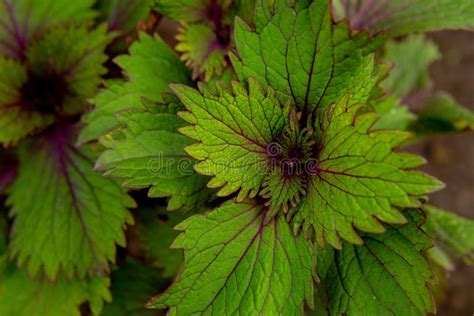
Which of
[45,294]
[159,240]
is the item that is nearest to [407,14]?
[159,240]

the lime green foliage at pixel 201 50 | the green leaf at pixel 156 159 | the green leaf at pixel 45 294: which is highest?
the lime green foliage at pixel 201 50

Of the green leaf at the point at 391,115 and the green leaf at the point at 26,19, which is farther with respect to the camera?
the green leaf at the point at 26,19

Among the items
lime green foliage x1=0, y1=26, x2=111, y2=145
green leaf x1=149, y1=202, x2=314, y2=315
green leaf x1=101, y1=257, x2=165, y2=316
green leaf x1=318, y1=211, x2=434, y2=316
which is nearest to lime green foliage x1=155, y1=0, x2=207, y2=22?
lime green foliage x1=0, y1=26, x2=111, y2=145

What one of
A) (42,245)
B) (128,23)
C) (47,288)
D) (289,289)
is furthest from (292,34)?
(47,288)

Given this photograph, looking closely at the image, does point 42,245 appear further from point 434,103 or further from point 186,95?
point 434,103

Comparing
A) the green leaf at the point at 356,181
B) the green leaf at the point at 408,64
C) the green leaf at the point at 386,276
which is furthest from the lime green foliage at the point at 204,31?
the green leaf at the point at 408,64

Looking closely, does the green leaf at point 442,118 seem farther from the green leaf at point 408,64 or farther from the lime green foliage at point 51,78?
the lime green foliage at point 51,78
